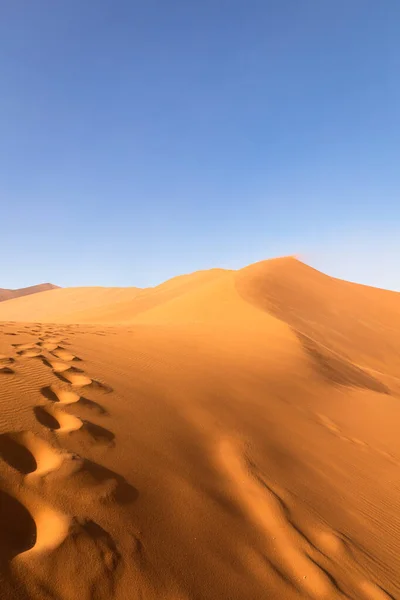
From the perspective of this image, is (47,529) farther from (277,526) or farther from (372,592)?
(372,592)

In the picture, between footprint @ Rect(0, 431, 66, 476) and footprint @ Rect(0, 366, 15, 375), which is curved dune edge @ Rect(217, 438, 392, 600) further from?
footprint @ Rect(0, 366, 15, 375)

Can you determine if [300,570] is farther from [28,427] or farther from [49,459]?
[28,427]

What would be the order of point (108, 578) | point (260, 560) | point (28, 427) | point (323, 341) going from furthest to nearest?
point (323, 341) → point (28, 427) → point (260, 560) → point (108, 578)

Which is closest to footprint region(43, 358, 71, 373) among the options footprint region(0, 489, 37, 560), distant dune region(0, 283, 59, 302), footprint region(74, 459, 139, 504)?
footprint region(74, 459, 139, 504)

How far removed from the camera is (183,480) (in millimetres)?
2637


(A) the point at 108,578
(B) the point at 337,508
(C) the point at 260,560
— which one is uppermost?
(A) the point at 108,578

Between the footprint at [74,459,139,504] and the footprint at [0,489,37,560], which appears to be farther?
the footprint at [74,459,139,504]

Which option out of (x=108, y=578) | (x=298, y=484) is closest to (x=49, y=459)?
(x=108, y=578)

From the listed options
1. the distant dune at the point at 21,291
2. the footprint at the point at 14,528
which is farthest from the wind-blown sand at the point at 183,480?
the distant dune at the point at 21,291

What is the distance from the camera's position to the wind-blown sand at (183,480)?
1.79 meters

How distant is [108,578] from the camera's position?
5.49 ft

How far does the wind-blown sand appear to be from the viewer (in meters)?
1.79

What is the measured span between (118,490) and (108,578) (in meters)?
0.59

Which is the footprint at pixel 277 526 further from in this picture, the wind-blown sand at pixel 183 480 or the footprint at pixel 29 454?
the footprint at pixel 29 454
